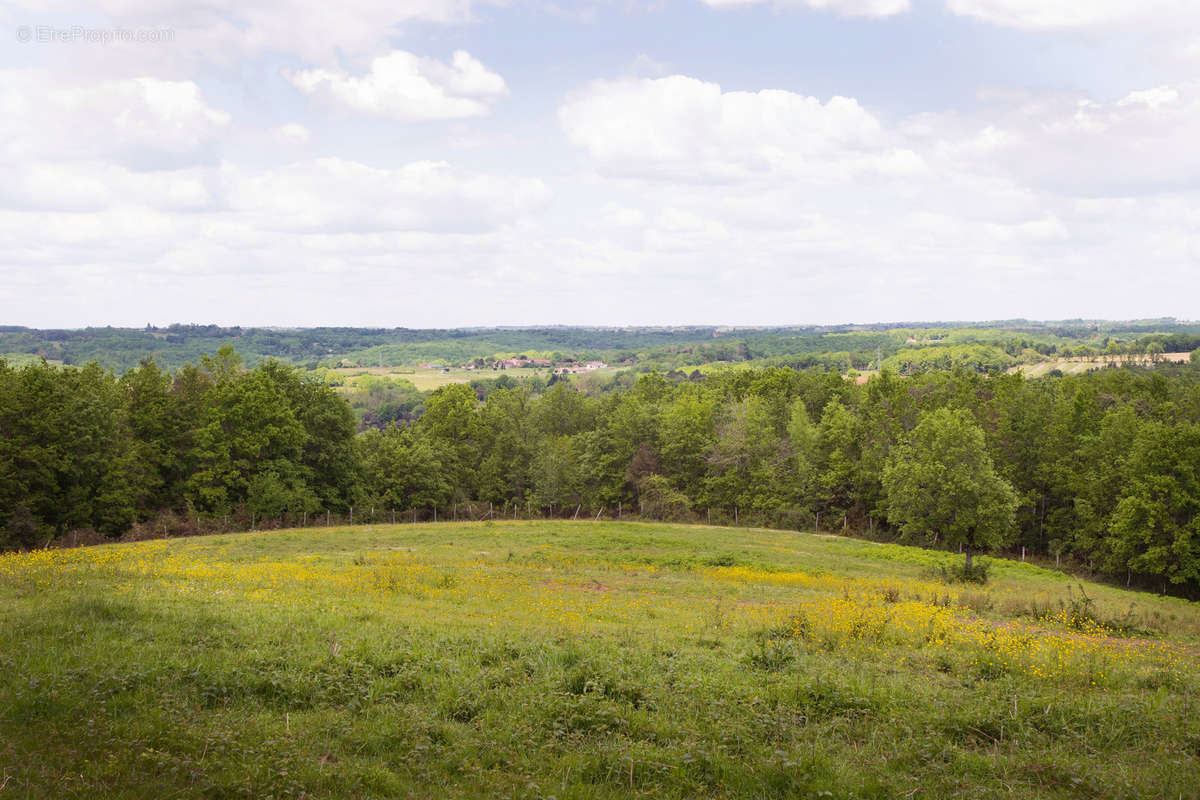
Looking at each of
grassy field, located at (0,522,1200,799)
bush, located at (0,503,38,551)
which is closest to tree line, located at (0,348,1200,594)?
bush, located at (0,503,38,551)

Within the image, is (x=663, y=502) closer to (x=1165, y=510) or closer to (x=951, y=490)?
(x=951, y=490)

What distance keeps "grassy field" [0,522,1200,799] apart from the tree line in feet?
106

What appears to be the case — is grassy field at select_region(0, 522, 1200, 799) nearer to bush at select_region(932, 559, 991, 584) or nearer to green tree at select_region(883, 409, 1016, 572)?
bush at select_region(932, 559, 991, 584)

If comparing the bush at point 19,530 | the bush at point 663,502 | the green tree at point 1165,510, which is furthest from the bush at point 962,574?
the bush at point 19,530

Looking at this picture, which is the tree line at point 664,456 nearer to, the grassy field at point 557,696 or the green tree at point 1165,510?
the green tree at point 1165,510

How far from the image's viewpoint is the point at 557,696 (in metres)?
10.9

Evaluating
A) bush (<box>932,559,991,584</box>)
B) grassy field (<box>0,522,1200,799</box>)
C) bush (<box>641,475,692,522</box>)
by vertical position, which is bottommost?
bush (<box>641,475,692,522</box>)

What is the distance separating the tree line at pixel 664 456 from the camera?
4688cm

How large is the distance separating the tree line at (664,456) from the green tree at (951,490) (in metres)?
0.23

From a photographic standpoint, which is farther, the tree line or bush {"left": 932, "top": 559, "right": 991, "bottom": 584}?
the tree line

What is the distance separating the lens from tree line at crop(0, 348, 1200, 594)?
46875 millimetres

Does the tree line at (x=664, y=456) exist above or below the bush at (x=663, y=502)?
above

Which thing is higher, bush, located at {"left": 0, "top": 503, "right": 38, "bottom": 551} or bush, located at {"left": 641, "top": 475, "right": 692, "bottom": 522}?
bush, located at {"left": 0, "top": 503, "right": 38, "bottom": 551}

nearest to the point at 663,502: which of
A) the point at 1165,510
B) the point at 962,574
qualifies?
the point at 962,574
